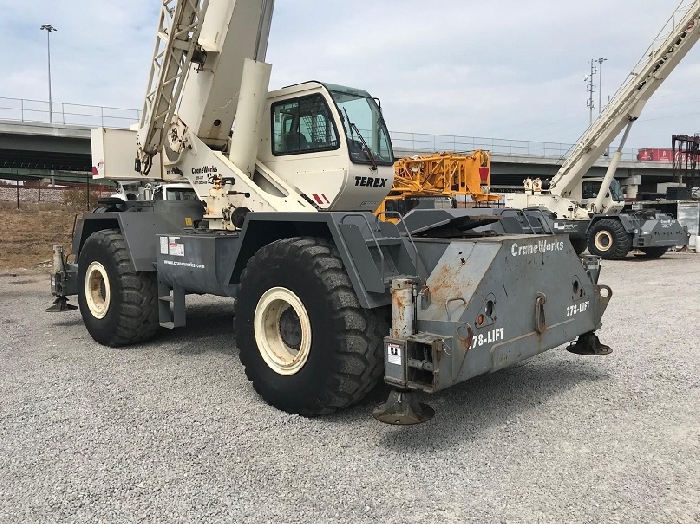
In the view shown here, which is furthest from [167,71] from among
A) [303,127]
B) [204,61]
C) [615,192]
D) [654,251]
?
[615,192]

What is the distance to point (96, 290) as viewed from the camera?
25.0 ft

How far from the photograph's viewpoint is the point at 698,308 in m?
9.30

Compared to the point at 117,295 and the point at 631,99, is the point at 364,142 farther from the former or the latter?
the point at 631,99

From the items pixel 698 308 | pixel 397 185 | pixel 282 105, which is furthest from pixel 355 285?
pixel 397 185

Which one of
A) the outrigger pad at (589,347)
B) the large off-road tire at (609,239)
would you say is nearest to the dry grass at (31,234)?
the outrigger pad at (589,347)

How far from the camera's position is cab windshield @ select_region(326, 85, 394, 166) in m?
6.14

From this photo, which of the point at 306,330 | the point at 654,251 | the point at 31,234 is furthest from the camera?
the point at 31,234

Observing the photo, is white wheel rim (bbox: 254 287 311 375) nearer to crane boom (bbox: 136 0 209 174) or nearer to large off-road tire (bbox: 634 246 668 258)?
crane boom (bbox: 136 0 209 174)

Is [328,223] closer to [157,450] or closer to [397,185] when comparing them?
[157,450]

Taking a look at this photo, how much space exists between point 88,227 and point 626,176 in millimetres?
58435

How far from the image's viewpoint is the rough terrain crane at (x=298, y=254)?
4.14 metres

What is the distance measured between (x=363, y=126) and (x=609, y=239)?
50.3 ft

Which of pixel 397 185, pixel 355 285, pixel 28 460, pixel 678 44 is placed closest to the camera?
pixel 28 460

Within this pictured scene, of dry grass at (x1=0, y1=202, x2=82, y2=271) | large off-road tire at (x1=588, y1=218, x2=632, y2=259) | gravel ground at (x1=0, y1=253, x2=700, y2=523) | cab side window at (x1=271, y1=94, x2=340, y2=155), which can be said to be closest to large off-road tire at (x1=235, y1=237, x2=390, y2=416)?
gravel ground at (x1=0, y1=253, x2=700, y2=523)
